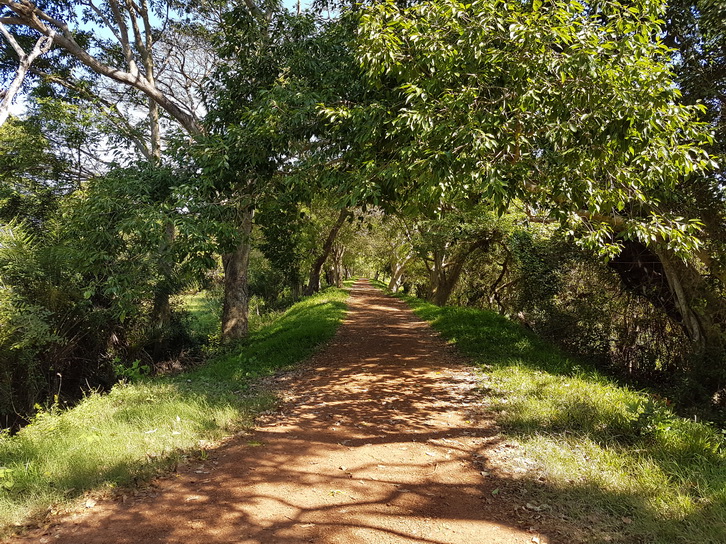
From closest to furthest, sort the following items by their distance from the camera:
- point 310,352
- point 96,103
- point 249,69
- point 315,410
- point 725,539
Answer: point 725,539, point 315,410, point 249,69, point 310,352, point 96,103

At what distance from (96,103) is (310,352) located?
10.4m

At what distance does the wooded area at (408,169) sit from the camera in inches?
202

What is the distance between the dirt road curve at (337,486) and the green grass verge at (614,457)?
50cm

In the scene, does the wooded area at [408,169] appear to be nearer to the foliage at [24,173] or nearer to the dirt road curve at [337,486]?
the foliage at [24,173]

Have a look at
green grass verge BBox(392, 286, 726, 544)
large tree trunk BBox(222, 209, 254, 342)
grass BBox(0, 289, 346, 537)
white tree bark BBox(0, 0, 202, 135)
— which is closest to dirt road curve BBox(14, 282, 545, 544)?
grass BBox(0, 289, 346, 537)

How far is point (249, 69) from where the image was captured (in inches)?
348

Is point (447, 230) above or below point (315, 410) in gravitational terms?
above

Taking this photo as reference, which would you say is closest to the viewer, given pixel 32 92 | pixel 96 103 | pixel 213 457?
pixel 213 457

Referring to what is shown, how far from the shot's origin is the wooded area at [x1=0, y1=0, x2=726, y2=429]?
5129 mm

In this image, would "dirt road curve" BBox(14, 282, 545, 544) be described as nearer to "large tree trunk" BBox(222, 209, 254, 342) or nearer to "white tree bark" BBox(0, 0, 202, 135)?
"large tree trunk" BBox(222, 209, 254, 342)

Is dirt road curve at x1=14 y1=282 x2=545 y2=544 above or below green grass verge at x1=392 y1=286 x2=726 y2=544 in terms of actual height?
below

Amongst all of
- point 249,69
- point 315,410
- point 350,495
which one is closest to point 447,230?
point 249,69

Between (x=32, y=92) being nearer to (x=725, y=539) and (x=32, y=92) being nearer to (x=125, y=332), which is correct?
(x=125, y=332)

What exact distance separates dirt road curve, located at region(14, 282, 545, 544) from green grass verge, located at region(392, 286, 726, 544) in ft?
1.64
